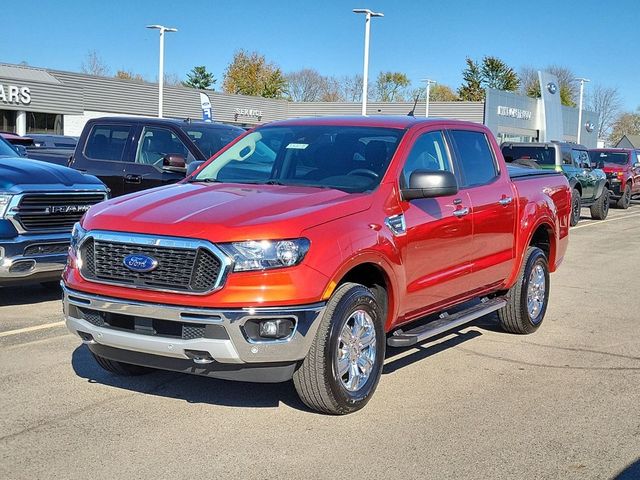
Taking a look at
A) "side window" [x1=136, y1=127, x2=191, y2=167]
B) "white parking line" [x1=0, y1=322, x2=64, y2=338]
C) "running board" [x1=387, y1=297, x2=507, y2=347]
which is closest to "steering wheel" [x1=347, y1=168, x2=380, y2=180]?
"running board" [x1=387, y1=297, x2=507, y2=347]

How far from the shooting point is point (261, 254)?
4402mm

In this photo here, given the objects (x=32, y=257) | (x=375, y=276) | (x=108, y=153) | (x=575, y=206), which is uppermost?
(x=108, y=153)

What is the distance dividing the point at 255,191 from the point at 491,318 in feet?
12.0

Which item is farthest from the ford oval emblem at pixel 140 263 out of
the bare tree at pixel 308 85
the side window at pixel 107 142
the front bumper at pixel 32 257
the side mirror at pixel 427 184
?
the bare tree at pixel 308 85

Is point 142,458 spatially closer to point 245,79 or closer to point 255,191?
point 255,191

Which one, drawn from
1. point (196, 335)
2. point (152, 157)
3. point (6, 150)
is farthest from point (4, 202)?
point (196, 335)

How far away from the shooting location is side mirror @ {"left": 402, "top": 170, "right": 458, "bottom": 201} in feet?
17.5

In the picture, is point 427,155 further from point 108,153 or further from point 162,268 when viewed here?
point 108,153

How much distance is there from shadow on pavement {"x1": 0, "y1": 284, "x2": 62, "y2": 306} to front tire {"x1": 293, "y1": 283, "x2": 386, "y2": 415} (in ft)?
15.0

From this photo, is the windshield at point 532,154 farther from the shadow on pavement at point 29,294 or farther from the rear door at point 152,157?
the shadow on pavement at point 29,294

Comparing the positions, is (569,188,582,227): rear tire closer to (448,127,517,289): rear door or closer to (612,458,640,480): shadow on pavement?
(448,127,517,289): rear door

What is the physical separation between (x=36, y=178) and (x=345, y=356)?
4.49 m

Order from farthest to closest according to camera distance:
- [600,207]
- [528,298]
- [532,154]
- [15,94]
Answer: [15,94] → [600,207] → [532,154] → [528,298]

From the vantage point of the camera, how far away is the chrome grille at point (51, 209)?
7.61m
